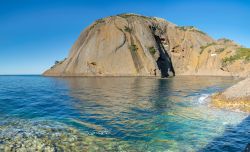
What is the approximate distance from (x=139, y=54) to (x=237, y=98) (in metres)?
119

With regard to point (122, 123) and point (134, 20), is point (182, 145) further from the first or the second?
point (134, 20)

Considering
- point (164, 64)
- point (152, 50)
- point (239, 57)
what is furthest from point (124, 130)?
point (164, 64)

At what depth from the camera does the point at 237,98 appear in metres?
29.9

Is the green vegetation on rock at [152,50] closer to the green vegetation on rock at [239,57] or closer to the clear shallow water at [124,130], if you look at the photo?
the green vegetation on rock at [239,57]

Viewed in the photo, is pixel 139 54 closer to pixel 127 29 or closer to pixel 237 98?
pixel 127 29

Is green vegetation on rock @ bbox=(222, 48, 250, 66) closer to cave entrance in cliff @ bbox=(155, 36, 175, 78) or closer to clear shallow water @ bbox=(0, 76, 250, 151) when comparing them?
cave entrance in cliff @ bbox=(155, 36, 175, 78)


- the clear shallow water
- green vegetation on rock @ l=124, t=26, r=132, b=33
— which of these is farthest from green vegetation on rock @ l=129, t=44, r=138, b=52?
the clear shallow water

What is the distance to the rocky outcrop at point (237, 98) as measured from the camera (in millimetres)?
27673

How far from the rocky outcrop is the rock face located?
4108 inches

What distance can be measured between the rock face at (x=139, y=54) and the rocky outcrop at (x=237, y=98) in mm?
104343

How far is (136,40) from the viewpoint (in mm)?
154000

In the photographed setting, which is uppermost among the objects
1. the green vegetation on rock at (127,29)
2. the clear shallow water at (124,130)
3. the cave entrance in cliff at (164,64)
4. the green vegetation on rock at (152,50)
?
the green vegetation on rock at (127,29)

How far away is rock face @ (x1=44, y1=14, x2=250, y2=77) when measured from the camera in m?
141

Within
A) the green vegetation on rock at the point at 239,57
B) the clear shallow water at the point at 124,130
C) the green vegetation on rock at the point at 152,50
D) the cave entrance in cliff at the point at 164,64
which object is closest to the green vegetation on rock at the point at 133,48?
the green vegetation on rock at the point at 152,50
